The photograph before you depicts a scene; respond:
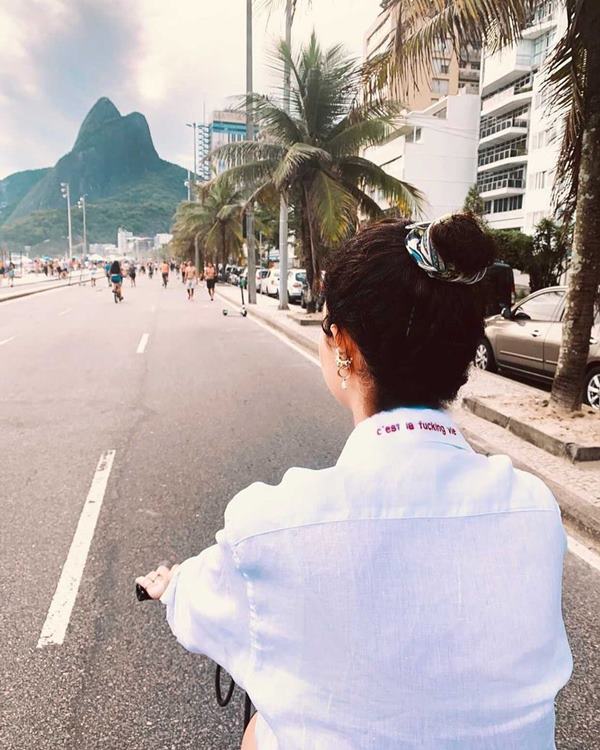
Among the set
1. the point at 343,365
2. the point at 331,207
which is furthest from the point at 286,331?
the point at 343,365

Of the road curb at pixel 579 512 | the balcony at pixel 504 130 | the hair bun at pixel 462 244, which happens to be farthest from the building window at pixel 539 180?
the hair bun at pixel 462 244

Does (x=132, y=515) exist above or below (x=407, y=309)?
below

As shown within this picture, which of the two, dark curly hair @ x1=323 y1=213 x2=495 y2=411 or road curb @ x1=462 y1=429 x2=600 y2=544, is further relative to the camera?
road curb @ x1=462 y1=429 x2=600 y2=544

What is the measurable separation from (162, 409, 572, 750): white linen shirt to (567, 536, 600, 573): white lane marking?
329 cm

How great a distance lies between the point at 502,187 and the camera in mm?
60906

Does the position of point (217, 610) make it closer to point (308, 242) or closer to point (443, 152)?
point (308, 242)

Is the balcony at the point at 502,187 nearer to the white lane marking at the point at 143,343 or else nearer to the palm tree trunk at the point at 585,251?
the white lane marking at the point at 143,343

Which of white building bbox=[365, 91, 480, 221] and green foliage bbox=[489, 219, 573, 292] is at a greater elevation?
white building bbox=[365, 91, 480, 221]

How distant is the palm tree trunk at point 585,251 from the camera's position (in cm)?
656

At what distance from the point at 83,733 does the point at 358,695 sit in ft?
6.30

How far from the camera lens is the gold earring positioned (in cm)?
128

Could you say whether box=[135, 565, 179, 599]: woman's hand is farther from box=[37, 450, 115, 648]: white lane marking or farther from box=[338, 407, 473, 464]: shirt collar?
box=[37, 450, 115, 648]: white lane marking

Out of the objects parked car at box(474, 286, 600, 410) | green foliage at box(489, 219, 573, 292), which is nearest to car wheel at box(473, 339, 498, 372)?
parked car at box(474, 286, 600, 410)

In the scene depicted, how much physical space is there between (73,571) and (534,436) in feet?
14.8
